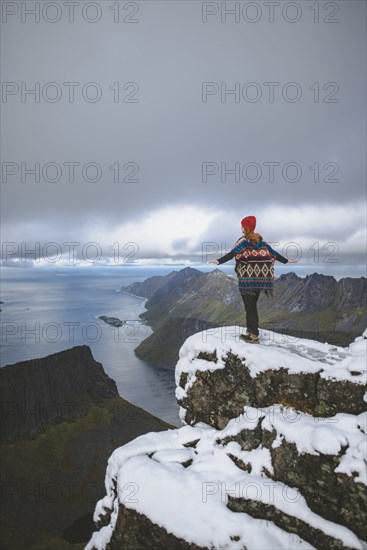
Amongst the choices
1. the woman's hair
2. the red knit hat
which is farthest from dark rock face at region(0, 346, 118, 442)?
the red knit hat

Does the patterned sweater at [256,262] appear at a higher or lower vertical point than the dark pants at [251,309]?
higher

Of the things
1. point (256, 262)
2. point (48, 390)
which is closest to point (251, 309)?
point (256, 262)

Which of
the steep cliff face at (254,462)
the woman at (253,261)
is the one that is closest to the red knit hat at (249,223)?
the woman at (253,261)

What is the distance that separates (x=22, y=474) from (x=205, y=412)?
246 feet

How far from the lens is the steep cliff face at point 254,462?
9.31 m

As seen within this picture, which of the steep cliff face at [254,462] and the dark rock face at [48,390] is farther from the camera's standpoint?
the dark rock face at [48,390]

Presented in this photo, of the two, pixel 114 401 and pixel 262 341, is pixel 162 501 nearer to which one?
pixel 262 341

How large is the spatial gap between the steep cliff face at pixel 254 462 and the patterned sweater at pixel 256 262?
2.93 metres

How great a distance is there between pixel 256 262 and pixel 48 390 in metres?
105

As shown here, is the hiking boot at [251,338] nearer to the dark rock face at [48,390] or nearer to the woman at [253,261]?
the woman at [253,261]

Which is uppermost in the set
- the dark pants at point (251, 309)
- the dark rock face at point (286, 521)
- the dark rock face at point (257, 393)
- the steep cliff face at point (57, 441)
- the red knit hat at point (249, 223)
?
the red knit hat at point (249, 223)

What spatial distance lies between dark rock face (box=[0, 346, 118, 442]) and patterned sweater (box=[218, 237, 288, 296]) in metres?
89.4

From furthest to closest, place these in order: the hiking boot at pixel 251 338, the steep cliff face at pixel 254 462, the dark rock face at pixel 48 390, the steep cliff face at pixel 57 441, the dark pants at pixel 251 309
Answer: the dark rock face at pixel 48 390 → the steep cliff face at pixel 57 441 → the hiking boot at pixel 251 338 → the dark pants at pixel 251 309 → the steep cliff face at pixel 254 462

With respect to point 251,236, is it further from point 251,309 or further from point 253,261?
point 251,309
